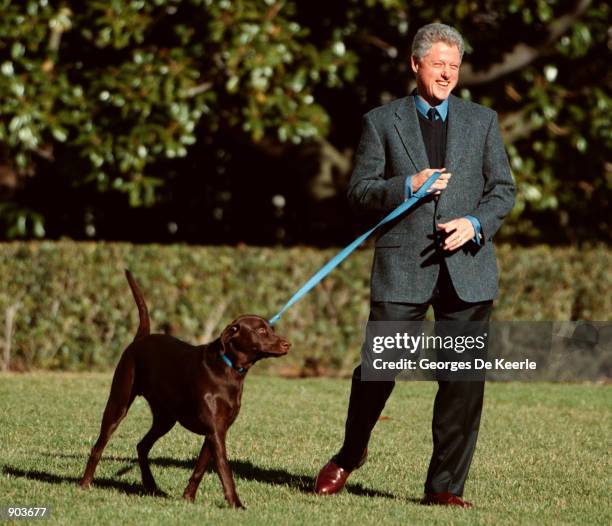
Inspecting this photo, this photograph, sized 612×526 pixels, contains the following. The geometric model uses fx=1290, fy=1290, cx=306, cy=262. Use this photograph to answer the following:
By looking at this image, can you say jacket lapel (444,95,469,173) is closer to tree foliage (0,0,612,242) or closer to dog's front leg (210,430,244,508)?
dog's front leg (210,430,244,508)

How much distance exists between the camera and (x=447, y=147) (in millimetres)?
5871

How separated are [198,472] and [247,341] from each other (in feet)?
2.23

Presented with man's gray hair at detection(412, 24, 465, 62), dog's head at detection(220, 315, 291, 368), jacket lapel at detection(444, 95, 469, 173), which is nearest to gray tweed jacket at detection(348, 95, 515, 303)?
jacket lapel at detection(444, 95, 469, 173)

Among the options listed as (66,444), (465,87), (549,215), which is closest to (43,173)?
(465,87)

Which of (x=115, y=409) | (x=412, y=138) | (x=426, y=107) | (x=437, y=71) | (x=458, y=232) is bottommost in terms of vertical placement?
(x=115, y=409)

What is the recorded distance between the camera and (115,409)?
238 inches

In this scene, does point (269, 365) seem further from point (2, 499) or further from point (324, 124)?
point (2, 499)

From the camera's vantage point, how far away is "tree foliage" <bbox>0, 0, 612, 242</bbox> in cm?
1197

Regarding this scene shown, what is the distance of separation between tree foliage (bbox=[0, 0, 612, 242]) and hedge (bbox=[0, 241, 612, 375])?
0.85m

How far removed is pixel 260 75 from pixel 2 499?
6.65m

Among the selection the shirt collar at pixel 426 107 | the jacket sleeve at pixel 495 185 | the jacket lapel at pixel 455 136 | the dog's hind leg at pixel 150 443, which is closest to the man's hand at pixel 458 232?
the jacket sleeve at pixel 495 185

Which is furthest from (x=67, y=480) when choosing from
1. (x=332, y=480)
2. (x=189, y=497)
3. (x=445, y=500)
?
(x=445, y=500)

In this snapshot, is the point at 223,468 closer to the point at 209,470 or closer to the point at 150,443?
the point at 150,443

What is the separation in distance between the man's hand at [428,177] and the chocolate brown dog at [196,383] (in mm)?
906
